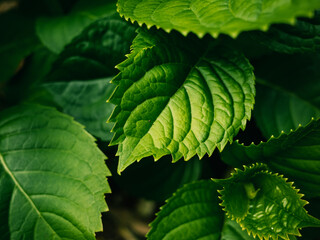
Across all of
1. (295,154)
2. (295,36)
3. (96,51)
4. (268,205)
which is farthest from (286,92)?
(96,51)

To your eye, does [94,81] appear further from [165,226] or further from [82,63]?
[165,226]

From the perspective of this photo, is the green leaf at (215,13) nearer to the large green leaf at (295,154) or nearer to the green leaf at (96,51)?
the green leaf at (96,51)

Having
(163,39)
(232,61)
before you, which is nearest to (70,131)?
(163,39)

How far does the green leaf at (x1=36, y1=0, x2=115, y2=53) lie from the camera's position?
139 cm

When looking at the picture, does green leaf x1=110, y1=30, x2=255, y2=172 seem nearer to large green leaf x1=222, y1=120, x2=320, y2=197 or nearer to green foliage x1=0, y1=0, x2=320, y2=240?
green foliage x1=0, y1=0, x2=320, y2=240

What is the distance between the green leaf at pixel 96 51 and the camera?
1.18 m

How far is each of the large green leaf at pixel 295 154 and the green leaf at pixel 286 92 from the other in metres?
0.23

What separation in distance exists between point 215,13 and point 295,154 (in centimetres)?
49

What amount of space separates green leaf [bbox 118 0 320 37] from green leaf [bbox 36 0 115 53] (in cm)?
43

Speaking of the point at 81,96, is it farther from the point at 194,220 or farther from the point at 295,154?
the point at 295,154

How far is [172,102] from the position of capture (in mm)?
945

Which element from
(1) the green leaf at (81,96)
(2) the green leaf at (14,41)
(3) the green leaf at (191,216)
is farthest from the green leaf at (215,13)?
(2) the green leaf at (14,41)

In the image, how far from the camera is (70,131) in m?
1.15

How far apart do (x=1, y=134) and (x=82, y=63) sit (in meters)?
0.41
